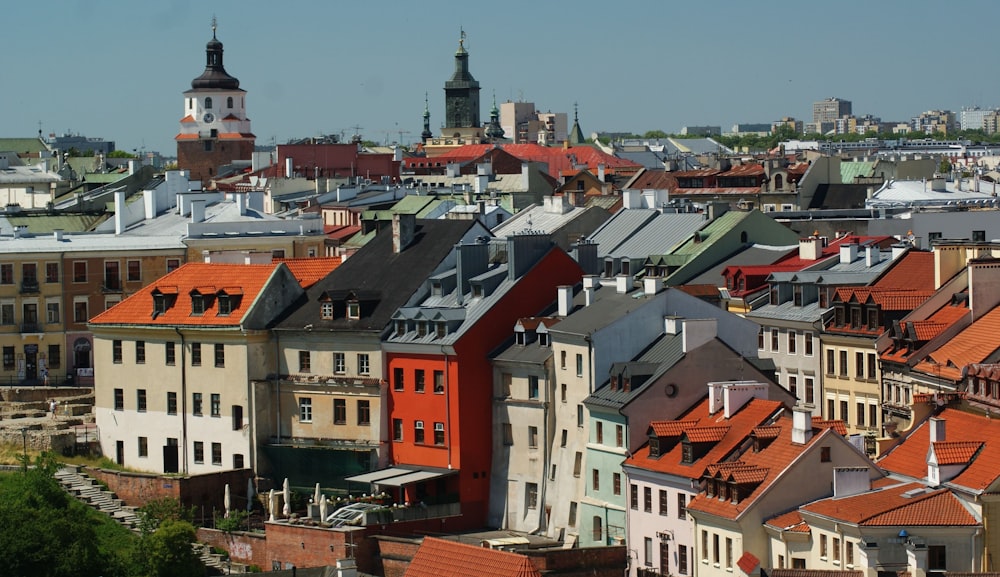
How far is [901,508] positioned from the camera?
5900cm

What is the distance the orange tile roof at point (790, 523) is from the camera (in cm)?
6119

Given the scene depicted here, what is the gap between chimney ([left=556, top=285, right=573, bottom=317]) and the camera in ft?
257

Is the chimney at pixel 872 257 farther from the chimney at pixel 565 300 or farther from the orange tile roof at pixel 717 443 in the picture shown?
the orange tile roof at pixel 717 443

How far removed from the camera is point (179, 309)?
8681 centimetres

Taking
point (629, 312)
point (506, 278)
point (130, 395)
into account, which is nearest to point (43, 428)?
point (130, 395)

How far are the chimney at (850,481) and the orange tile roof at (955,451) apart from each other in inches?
83.2

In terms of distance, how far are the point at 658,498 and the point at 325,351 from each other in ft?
61.7

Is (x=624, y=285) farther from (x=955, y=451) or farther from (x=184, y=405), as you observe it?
(x=955, y=451)

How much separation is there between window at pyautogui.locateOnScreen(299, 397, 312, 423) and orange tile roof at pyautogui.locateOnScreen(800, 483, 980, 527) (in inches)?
1052

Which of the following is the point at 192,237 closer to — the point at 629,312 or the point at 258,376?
the point at 258,376

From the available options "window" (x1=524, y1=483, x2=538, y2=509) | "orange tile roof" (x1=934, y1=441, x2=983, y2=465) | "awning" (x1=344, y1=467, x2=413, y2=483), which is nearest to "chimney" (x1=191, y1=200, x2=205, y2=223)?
"awning" (x1=344, y1=467, x2=413, y2=483)

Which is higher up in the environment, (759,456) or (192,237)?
(192,237)

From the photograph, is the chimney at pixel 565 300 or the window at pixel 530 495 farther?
the chimney at pixel 565 300

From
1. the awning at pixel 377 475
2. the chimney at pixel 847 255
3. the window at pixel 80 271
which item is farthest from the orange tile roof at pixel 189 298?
the chimney at pixel 847 255
